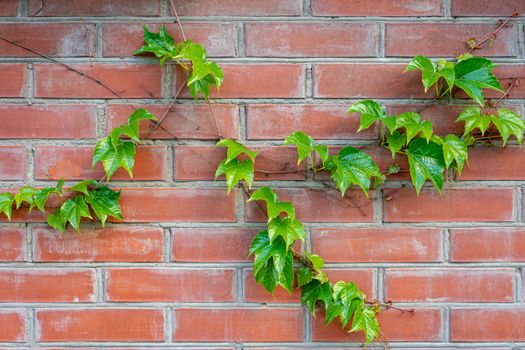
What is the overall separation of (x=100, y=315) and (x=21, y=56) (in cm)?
60

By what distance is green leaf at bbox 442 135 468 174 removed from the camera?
0.98 metres

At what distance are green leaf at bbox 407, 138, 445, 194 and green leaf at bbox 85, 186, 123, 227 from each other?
635mm

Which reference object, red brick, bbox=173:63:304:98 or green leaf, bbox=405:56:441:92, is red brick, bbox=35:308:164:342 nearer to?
red brick, bbox=173:63:304:98

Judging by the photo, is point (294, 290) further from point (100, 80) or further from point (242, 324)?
point (100, 80)

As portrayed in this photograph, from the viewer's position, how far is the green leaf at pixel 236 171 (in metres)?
0.98

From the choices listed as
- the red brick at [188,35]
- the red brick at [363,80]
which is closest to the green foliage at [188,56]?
the red brick at [188,35]

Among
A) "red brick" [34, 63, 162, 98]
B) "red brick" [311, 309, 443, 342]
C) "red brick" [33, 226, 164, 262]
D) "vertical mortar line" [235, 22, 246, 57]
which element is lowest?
"red brick" [311, 309, 443, 342]

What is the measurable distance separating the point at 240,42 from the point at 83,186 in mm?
457

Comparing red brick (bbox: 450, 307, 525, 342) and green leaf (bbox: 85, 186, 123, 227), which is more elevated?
green leaf (bbox: 85, 186, 123, 227)

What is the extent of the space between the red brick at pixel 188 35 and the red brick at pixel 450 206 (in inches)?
19.6

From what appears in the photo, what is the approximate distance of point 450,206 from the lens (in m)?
1.05

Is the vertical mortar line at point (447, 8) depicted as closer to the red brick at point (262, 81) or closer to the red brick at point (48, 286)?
the red brick at point (262, 81)

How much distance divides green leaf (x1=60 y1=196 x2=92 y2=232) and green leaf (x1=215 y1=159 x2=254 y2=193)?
29 centimetres

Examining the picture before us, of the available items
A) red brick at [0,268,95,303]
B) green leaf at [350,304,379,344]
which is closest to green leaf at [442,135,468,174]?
green leaf at [350,304,379,344]
